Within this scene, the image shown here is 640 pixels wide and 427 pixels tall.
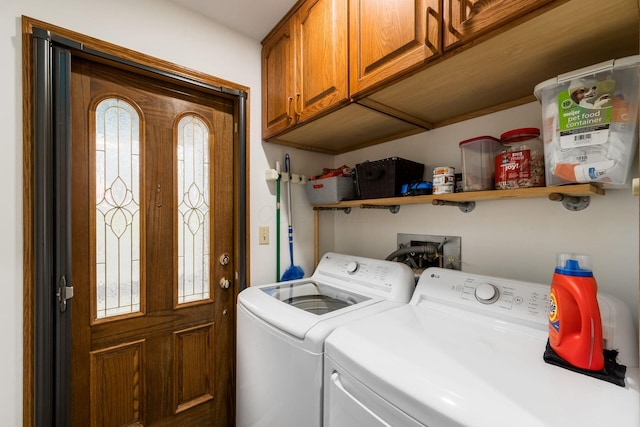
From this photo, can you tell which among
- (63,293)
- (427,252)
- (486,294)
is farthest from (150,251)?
(486,294)

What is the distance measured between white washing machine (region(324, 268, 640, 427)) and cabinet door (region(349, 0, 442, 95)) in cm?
88

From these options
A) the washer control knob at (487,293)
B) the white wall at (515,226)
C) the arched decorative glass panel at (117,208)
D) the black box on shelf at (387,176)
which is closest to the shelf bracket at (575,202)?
the white wall at (515,226)

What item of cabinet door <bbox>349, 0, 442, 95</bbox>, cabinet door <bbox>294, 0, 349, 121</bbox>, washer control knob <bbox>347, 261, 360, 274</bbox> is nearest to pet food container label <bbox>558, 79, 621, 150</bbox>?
cabinet door <bbox>349, 0, 442, 95</bbox>

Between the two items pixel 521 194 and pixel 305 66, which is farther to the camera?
pixel 305 66

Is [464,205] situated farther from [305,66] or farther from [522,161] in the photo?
[305,66]

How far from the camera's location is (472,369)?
0.71m

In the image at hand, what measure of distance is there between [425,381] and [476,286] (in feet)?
1.91

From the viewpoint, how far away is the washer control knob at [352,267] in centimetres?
155

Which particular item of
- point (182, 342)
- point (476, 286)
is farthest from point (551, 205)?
point (182, 342)

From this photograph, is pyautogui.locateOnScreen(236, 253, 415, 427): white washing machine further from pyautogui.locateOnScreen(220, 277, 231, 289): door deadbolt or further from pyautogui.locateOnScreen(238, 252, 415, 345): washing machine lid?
pyautogui.locateOnScreen(220, 277, 231, 289): door deadbolt

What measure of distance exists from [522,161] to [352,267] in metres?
0.93

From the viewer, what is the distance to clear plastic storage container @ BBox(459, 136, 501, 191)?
108 centimetres

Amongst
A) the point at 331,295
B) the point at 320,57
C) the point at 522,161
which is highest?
the point at 320,57

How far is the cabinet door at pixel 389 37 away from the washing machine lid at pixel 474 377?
0.91 meters
